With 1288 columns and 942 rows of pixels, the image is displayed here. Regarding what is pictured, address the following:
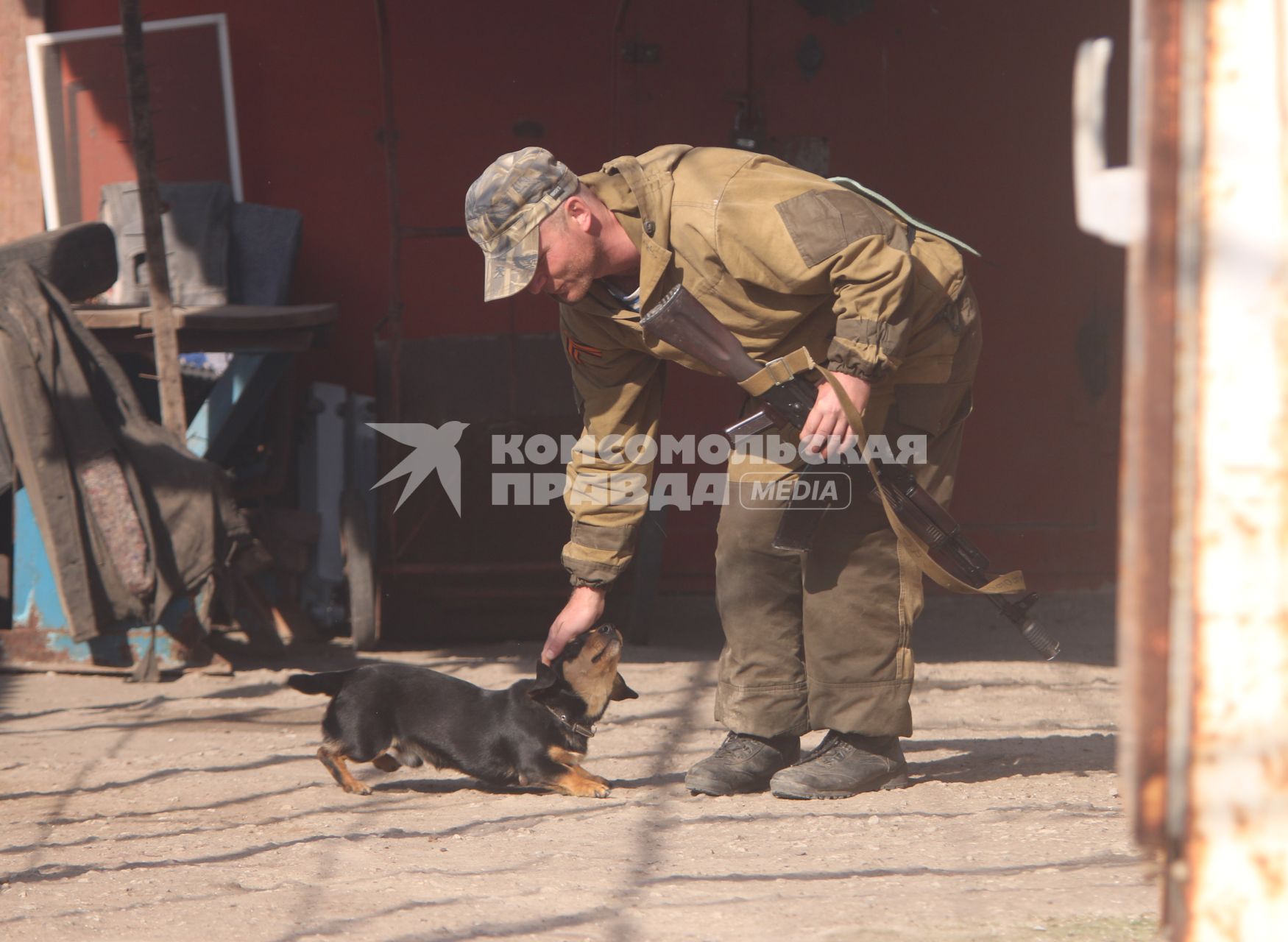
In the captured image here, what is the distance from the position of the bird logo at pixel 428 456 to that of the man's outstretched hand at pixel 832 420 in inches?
103

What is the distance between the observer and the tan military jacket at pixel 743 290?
2900 mm

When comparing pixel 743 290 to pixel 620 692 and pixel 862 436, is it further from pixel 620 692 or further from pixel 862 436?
pixel 620 692

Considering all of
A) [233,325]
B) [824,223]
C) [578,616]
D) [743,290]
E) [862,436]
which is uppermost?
[824,223]

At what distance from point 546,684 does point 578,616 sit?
20 cm

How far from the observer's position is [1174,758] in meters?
1.14

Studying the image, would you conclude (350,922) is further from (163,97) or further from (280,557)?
(163,97)

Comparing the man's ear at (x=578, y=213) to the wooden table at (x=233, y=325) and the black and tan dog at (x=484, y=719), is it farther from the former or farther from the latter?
the wooden table at (x=233, y=325)

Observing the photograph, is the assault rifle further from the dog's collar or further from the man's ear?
the dog's collar

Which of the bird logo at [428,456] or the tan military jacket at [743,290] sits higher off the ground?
the tan military jacket at [743,290]

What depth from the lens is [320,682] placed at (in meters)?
3.56

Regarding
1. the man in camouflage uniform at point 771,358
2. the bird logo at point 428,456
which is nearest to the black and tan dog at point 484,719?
the man in camouflage uniform at point 771,358

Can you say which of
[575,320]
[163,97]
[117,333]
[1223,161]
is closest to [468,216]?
[575,320]

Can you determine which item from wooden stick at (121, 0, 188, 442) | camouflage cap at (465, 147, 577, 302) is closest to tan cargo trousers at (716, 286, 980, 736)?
camouflage cap at (465, 147, 577, 302)

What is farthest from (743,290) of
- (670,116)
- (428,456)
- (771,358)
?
(670,116)
